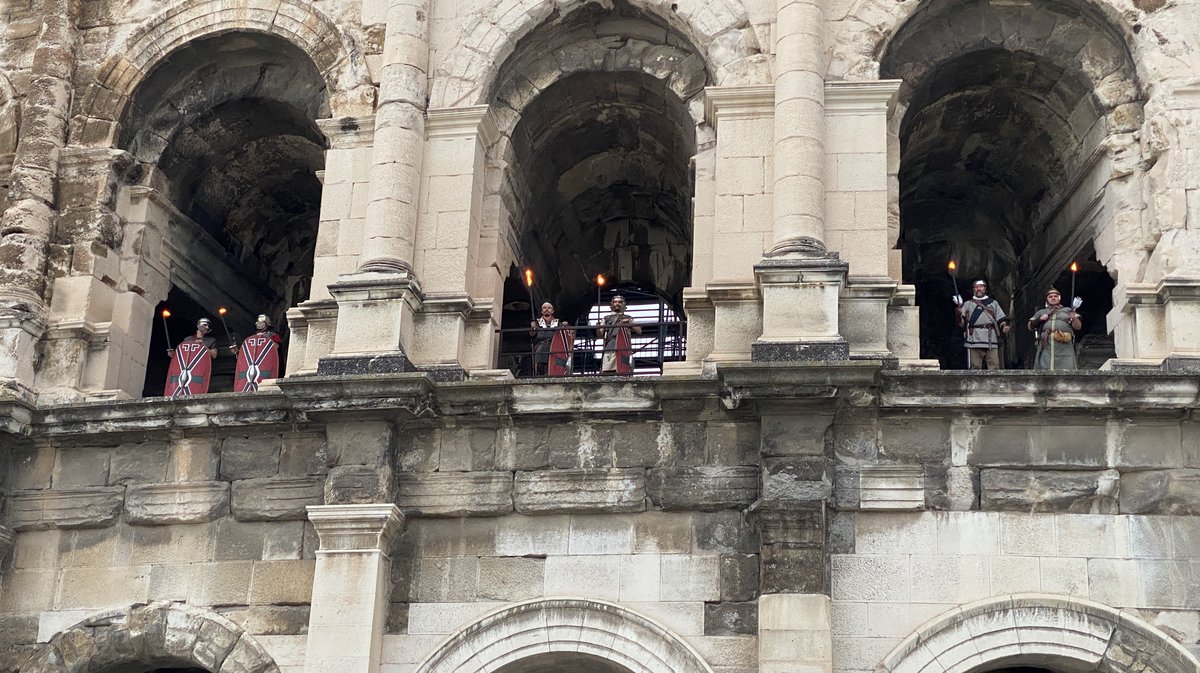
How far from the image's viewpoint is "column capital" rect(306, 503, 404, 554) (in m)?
12.8

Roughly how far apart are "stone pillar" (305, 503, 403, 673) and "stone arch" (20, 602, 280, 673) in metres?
0.69

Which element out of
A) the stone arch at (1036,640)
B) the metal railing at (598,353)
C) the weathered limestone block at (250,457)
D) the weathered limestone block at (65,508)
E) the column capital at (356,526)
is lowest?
the stone arch at (1036,640)

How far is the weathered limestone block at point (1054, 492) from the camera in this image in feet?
40.7

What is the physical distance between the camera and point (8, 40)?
53.1ft

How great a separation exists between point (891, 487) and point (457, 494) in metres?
3.40

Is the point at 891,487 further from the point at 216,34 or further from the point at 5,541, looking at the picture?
the point at 216,34

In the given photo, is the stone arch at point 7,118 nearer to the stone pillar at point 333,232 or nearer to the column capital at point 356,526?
the stone pillar at point 333,232

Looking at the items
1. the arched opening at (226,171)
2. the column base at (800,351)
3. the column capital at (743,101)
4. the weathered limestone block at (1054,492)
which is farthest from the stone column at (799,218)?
the arched opening at (226,171)

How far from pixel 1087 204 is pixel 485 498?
19.9 ft

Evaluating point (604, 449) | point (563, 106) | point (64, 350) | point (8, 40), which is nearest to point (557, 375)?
point (604, 449)

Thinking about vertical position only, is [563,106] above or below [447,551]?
above

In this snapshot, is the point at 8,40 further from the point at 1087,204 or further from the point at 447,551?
the point at 1087,204

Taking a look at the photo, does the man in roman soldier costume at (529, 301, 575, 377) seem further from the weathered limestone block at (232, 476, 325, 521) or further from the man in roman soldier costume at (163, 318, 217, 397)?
the man in roman soldier costume at (163, 318, 217, 397)

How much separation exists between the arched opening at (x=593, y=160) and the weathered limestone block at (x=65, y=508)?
376cm
